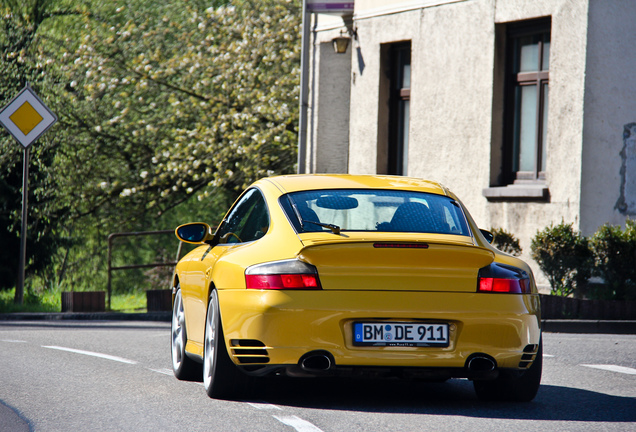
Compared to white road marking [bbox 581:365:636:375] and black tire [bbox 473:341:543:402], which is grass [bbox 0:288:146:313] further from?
black tire [bbox 473:341:543:402]

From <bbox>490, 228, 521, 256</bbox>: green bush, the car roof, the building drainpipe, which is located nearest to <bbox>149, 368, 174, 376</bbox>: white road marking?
the car roof

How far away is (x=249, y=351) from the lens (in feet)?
20.3

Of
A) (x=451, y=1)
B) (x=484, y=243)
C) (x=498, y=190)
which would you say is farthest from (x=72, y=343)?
(x=451, y=1)

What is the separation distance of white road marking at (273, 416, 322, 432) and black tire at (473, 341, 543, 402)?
4.39 ft

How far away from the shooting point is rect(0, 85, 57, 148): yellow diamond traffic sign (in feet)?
55.9

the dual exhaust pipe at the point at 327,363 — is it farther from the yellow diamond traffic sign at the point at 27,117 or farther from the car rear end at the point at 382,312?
the yellow diamond traffic sign at the point at 27,117

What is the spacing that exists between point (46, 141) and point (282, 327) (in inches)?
741

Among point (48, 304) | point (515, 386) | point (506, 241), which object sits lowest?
point (48, 304)

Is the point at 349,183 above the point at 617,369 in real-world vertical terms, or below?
above

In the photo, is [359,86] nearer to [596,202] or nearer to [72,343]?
[596,202]

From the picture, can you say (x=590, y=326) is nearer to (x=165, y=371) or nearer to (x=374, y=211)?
(x=165, y=371)

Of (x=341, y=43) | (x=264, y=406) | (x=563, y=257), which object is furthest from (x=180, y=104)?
(x=264, y=406)

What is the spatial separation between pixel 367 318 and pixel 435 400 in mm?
1119

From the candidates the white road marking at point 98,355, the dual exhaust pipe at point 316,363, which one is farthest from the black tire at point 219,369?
the white road marking at point 98,355
